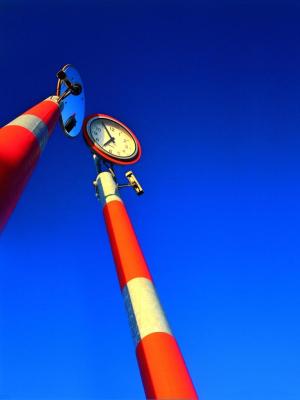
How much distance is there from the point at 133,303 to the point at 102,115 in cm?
623

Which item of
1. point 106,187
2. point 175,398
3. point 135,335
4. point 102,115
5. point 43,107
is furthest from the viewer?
point 102,115

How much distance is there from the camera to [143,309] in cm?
449

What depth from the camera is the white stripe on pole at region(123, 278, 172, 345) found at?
13.9 feet

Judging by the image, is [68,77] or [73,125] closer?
[68,77]

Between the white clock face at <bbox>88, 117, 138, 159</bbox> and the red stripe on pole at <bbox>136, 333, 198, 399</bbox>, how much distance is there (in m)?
5.53

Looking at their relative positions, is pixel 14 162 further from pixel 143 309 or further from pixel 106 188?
pixel 106 188

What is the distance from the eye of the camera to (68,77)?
785 cm

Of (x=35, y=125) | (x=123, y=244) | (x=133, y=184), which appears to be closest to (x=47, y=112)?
(x=35, y=125)

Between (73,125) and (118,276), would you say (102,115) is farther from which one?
(118,276)

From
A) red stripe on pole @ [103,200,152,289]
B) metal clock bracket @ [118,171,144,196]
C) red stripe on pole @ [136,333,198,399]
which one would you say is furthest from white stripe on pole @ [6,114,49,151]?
metal clock bracket @ [118,171,144,196]

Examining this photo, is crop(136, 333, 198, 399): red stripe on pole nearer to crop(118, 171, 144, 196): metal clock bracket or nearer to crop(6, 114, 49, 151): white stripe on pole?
crop(6, 114, 49, 151): white stripe on pole

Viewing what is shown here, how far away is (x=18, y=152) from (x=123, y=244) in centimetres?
259

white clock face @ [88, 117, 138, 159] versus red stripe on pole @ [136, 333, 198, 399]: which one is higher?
white clock face @ [88, 117, 138, 159]

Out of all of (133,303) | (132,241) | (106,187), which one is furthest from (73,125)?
(133,303)
